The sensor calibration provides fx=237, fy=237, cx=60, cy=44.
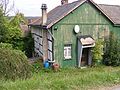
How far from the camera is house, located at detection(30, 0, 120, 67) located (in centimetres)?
2103

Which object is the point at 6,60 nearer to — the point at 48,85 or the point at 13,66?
the point at 13,66

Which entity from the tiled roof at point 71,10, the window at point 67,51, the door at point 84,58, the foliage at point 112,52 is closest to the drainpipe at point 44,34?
the tiled roof at point 71,10

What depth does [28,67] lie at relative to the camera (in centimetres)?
1424

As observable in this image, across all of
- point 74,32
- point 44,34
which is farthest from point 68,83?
point 44,34

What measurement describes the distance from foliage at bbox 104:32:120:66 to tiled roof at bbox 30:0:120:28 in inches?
76.0

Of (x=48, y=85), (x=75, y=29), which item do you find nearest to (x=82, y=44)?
(x=75, y=29)

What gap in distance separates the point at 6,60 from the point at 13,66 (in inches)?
20.4

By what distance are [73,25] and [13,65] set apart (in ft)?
31.5

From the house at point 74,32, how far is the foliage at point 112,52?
105cm

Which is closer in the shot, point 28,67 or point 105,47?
point 28,67

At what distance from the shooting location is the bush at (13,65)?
12.9 meters

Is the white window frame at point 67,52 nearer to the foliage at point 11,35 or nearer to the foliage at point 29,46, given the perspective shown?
the foliage at point 29,46

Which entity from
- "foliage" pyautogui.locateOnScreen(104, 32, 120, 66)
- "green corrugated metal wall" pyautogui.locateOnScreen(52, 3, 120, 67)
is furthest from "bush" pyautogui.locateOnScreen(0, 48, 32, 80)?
"foliage" pyautogui.locateOnScreen(104, 32, 120, 66)

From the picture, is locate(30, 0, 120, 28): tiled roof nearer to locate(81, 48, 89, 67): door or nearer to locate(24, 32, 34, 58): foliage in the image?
locate(24, 32, 34, 58): foliage
